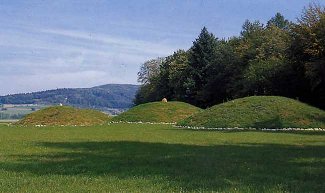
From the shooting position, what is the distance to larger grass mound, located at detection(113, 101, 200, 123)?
5432cm

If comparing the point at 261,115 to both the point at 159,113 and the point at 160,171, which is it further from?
the point at 160,171

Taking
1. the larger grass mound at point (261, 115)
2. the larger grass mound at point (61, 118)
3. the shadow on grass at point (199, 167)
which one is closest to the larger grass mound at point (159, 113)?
the larger grass mound at point (61, 118)

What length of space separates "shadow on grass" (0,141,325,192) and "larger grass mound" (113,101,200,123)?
37020 mm

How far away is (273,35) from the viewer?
75375 millimetres

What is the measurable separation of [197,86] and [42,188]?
246 feet

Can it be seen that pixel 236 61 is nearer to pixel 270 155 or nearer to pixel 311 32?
pixel 311 32

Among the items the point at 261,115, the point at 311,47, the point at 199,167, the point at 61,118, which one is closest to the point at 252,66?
the point at 311,47

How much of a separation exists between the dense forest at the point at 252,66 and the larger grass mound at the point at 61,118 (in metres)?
22.8

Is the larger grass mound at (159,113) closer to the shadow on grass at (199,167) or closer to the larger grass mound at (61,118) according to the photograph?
the larger grass mound at (61,118)

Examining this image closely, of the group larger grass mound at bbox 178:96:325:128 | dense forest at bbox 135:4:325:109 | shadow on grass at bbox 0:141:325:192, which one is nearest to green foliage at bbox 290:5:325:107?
dense forest at bbox 135:4:325:109

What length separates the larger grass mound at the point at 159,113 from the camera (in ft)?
178

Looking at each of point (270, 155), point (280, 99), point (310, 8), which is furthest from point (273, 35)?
point (270, 155)

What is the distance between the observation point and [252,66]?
217 ft

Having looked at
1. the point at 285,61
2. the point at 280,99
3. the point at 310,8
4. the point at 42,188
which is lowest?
the point at 42,188
